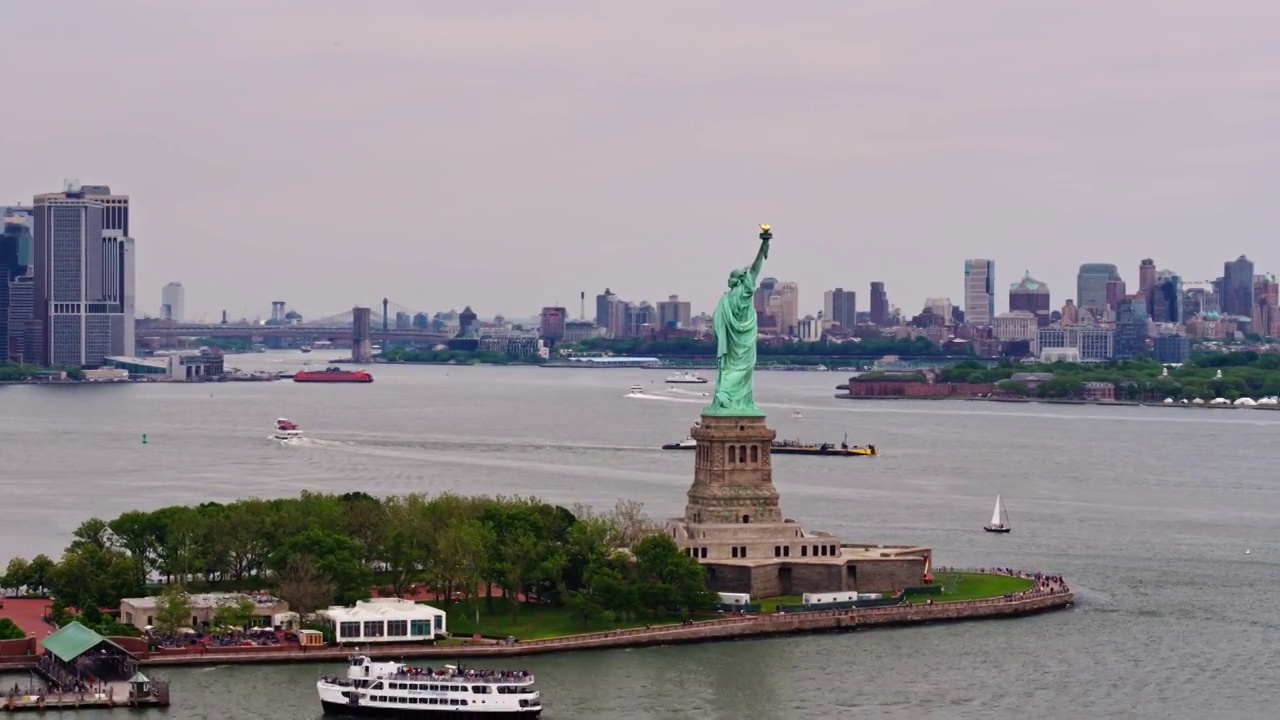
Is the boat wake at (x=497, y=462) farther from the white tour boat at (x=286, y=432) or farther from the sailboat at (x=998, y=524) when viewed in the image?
the sailboat at (x=998, y=524)

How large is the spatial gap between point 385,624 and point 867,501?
100 feet

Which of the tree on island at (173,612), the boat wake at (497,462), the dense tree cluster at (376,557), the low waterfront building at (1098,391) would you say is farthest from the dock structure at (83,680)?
the low waterfront building at (1098,391)

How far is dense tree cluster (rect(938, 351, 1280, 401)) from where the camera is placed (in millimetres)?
162625

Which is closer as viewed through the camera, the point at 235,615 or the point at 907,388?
the point at 235,615

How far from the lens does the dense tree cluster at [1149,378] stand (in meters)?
163

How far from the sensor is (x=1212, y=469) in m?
86.5

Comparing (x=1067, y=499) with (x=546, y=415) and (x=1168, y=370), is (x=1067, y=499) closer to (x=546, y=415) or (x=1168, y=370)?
(x=546, y=415)

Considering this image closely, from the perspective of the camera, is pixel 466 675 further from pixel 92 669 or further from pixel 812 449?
pixel 812 449

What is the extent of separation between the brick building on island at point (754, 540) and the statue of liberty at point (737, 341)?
371 millimetres

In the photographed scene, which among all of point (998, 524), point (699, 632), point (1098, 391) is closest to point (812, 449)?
point (998, 524)

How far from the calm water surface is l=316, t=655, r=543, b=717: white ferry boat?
28.3 inches

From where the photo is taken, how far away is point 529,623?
45.5m

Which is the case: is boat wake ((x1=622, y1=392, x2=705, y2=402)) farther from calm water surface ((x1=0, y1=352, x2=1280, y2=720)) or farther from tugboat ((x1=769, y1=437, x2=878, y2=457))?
tugboat ((x1=769, y1=437, x2=878, y2=457))

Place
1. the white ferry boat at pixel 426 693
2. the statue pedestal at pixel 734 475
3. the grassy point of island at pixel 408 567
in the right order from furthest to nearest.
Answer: the statue pedestal at pixel 734 475, the grassy point of island at pixel 408 567, the white ferry boat at pixel 426 693
